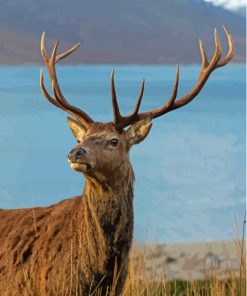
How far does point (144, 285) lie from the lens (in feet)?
19.5

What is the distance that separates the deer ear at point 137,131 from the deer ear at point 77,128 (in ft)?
0.88

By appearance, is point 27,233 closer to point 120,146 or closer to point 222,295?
point 120,146

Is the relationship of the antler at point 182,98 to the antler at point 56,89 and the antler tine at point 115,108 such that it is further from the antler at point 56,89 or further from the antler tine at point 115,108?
the antler at point 56,89

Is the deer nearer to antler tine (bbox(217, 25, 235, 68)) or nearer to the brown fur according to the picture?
the brown fur

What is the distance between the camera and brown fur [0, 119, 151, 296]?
509cm

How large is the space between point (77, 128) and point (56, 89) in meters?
0.50

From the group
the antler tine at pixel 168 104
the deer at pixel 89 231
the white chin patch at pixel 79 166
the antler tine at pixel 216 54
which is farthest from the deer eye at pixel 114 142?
the antler tine at pixel 216 54

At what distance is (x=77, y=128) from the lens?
5.44 m

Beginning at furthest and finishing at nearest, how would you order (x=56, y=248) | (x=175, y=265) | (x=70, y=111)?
(x=175, y=265), (x=70, y=111), (x=56, y=248)

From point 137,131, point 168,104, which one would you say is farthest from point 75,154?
point 168,104

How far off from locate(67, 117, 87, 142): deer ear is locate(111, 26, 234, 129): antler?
0.20 metres

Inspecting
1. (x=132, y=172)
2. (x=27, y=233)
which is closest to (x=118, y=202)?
(x=132, y=172)

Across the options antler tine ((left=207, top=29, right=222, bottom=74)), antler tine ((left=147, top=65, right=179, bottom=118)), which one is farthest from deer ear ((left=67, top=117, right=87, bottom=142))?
antler tine ((left=207, top=29, right=222, bottom=74))

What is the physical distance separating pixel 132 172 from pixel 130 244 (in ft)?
1.38
